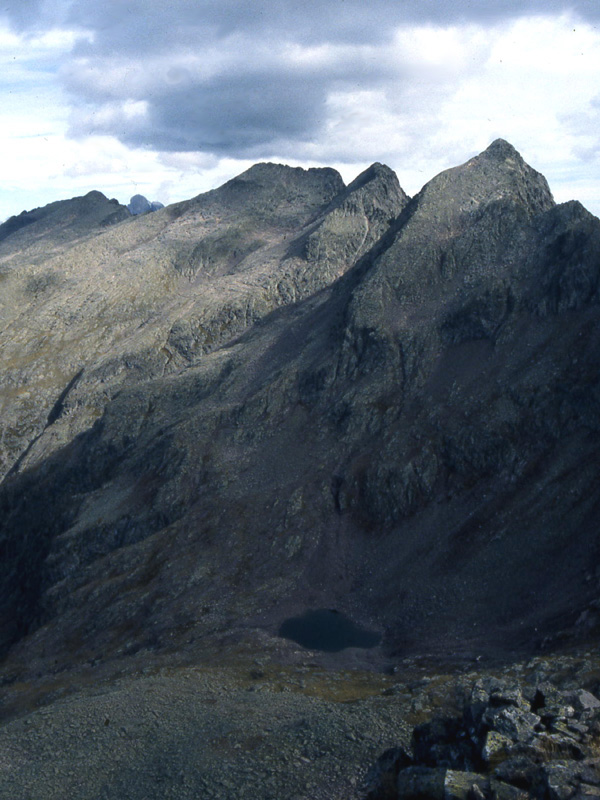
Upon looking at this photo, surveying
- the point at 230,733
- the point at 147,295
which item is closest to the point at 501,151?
the point at 147,295

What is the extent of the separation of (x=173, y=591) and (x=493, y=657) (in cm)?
4010

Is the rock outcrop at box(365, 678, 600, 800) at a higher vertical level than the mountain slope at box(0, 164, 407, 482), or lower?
lower

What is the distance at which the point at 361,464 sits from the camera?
8856 cm

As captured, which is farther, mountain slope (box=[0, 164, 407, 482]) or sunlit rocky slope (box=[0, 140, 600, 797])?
mountain slope (box=[0, 164, 407, 482])

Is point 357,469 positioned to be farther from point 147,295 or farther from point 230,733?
point 147,295

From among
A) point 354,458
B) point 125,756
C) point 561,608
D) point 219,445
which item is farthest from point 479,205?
point 125,756

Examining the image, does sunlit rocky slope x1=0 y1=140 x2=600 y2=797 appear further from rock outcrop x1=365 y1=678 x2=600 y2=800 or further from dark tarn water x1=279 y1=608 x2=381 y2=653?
rock outcrop x1=365 y1=678 x2=600 y2=800

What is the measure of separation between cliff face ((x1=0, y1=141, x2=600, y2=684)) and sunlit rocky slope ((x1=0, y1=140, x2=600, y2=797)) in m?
0.32

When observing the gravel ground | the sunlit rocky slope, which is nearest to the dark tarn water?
the sunlit rocky slope

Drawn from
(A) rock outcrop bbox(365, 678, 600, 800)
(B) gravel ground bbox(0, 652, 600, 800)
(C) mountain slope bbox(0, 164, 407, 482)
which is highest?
(C) mountain slope bbox(0, 164, 407, 482)

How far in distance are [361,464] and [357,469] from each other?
0.88 metres

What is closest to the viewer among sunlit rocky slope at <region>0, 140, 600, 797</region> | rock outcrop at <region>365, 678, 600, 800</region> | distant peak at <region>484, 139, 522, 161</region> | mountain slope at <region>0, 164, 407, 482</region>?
rock outcrop at <region>365, 678, 600, 800</region>

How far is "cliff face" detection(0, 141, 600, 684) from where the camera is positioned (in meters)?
70.8

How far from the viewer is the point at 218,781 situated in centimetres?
3588
